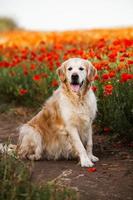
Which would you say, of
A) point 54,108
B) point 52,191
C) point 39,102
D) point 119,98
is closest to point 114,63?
point 119,98

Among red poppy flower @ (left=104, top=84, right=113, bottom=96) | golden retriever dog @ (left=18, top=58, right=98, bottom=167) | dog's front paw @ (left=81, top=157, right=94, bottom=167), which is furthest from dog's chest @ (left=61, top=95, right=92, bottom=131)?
dog's front paw @ (left=81, top=157, right=94, bottom=167)

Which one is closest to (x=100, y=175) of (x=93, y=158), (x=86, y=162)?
(x=86, y=162)

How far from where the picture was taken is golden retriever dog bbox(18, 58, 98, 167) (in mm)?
6801

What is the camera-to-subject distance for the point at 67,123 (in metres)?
6.84

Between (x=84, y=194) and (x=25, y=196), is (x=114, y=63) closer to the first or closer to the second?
(x=84, y=194)

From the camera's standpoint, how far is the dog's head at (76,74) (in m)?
6.71

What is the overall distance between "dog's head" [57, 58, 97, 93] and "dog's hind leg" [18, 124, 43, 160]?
31.6 inches

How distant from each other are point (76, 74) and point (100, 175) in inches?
53.0

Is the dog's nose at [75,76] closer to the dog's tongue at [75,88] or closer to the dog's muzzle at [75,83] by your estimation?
the dog's muzzle at [75,83]

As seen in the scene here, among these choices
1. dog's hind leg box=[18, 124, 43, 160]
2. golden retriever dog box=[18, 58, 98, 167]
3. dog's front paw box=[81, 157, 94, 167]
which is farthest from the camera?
dog's hind leg box=[18, 124, 43, 160]

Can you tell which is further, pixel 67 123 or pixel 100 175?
pixel 67 123

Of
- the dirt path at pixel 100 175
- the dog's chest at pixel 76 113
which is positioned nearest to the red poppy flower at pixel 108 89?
the dog's chest at pixel 76 113

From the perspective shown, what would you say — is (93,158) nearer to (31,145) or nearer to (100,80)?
(31,145)

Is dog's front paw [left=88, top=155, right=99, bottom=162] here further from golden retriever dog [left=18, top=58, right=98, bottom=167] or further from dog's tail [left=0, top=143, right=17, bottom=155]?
dog's tail [left=0, top=143, right=17, bottom=155]
